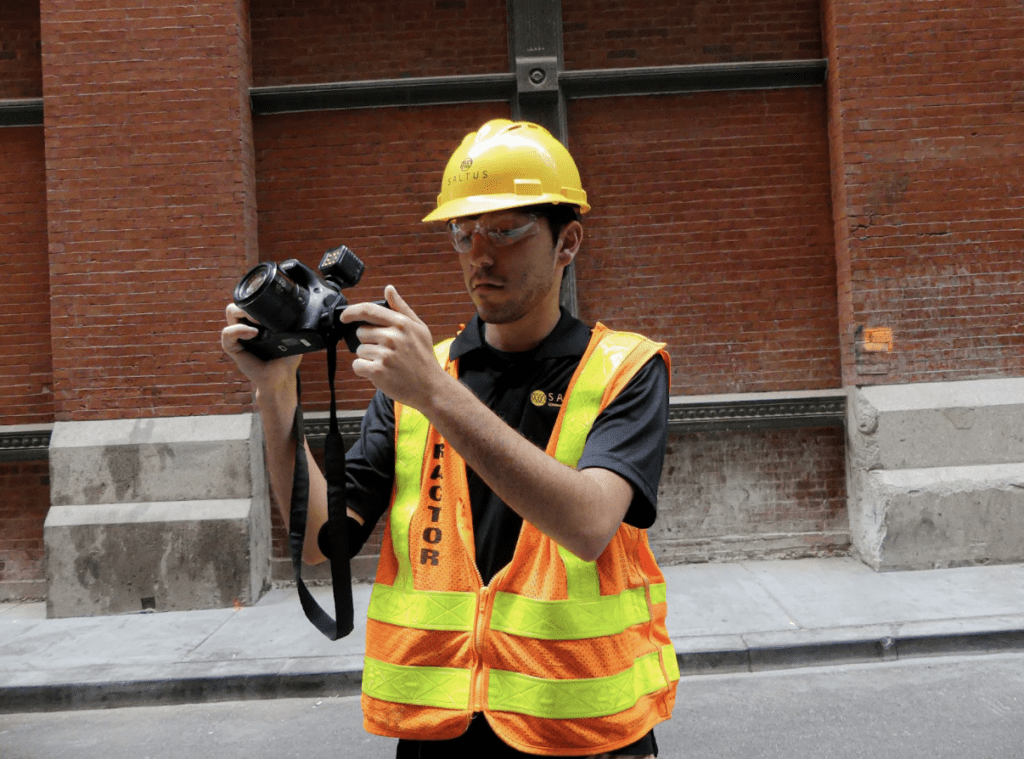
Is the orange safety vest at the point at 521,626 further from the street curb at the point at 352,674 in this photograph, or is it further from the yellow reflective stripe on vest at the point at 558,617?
the street curb at the point at 352,674

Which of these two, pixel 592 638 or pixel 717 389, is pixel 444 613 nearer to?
pixel 592 638

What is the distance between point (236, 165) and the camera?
655 centimetres

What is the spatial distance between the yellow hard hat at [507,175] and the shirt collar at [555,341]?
225mm

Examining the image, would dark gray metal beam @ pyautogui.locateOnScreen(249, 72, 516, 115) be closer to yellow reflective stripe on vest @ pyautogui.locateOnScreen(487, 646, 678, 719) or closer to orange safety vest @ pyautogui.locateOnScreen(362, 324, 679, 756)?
orange safety vest @ pyautogui.locateOnScreen(362, 324, 679, 756)

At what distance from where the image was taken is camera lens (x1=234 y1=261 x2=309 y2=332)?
143 centimetres

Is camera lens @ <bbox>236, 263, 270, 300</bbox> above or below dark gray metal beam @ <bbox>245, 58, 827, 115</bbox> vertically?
below

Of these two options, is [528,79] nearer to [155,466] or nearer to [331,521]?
[155,466]

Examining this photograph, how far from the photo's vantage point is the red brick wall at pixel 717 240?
7.03 m

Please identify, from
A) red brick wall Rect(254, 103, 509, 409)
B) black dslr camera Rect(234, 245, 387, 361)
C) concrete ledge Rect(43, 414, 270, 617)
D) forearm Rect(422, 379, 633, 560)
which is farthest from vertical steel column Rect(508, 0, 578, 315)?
forearm Rect(422, 379, 633, 560)

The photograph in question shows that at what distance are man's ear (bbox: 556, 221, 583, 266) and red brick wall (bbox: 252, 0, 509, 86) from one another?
5.88 meters

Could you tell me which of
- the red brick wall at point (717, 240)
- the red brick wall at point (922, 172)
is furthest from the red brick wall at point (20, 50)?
the red brick wall at point (922, 172)

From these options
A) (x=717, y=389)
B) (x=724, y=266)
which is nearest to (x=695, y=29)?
(x=724, y=266)

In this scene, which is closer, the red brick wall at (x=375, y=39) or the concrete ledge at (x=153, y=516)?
the concrete ledge at (x=153, y=516)

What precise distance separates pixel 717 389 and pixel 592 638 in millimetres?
5851
